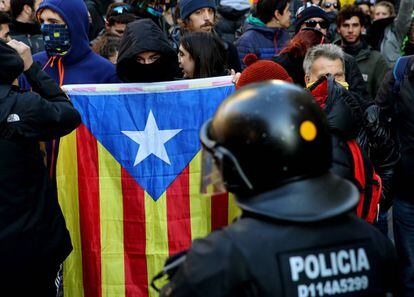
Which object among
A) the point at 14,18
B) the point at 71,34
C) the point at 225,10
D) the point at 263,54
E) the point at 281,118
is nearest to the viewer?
the point at 281,118

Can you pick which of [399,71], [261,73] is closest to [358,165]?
[261,73]

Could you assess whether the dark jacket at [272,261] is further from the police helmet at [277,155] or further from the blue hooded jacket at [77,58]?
the blue hooded jacket at [77,58]

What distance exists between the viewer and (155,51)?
4.65 meters

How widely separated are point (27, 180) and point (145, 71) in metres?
1.26

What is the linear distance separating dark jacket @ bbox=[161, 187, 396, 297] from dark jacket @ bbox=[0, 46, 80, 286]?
1.69m

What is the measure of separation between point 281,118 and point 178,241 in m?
2.61

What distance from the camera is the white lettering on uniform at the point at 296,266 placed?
79.7 inches

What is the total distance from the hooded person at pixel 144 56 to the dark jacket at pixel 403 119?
148cm

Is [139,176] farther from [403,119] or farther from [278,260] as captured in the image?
[278,260]

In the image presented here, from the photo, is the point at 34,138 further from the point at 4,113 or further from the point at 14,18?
the point at 14,18

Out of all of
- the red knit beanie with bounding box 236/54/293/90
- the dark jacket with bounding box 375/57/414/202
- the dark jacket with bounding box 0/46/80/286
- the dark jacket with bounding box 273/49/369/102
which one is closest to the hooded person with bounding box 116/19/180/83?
the red knit beanie with bounding box 236/54/293/90

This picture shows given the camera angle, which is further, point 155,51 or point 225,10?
point 225,10

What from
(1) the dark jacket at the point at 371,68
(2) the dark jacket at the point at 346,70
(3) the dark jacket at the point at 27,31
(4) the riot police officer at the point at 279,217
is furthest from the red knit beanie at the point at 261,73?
(3) the dark jacket at the point at 27,31

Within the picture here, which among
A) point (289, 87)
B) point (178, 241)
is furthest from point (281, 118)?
point (178, 241)
